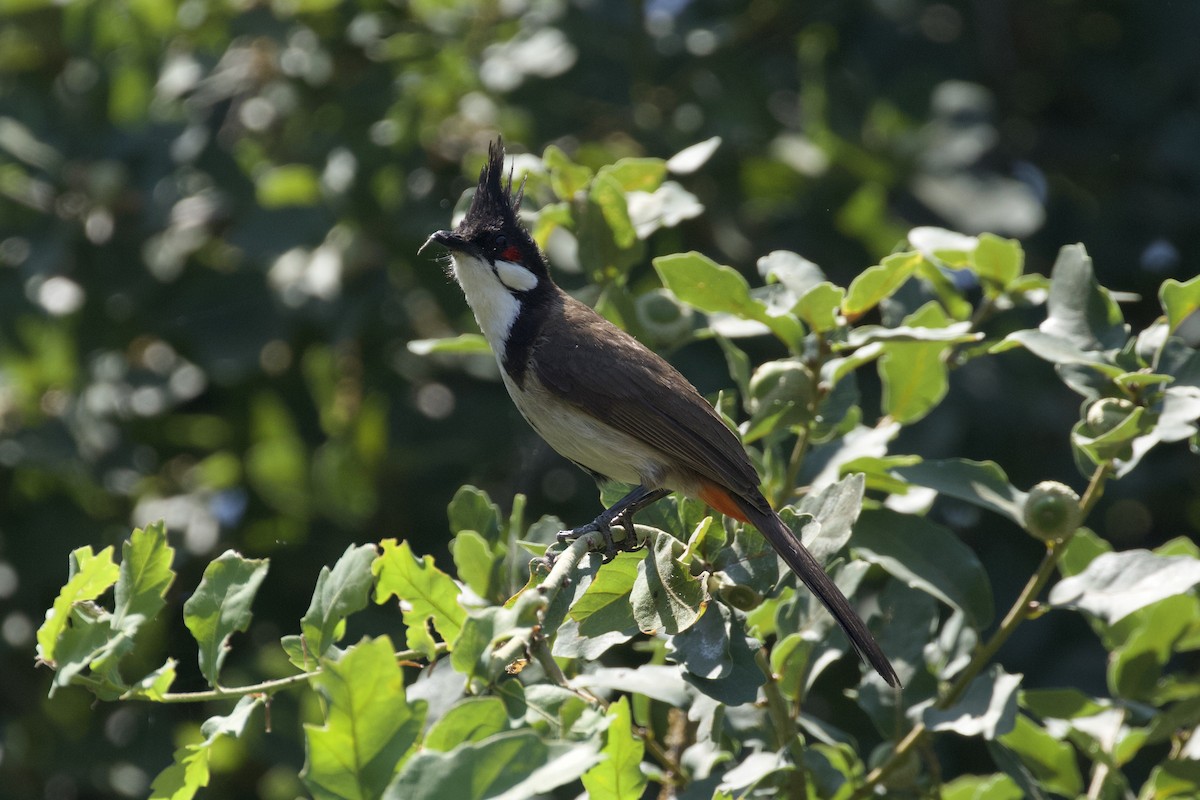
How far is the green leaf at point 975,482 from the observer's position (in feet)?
7.91

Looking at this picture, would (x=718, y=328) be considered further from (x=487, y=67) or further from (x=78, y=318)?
(x=78, y=318)

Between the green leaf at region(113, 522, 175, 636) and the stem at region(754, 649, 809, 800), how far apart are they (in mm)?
958

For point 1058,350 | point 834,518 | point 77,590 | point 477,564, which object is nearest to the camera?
point 77,590

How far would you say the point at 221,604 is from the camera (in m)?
1.97

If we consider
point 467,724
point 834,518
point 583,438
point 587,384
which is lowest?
point 583,438

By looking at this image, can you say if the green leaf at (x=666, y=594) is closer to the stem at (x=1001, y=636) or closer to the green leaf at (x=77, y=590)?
the stem at (x=1001, y=636)

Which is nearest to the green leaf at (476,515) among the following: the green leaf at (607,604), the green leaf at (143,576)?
the green leaf at (607,604)

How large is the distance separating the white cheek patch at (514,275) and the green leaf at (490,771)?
2089 mm

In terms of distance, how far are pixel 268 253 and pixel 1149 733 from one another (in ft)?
9.10

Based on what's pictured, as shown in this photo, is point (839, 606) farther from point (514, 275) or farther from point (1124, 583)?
point (514, 275)

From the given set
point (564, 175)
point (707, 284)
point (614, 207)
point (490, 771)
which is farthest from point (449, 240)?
point (490, 771)

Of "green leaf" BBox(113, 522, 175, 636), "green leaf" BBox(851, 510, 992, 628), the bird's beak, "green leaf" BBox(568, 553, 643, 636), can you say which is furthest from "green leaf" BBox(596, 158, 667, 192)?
"green leaf" BBox(113, 522, 175, 636)

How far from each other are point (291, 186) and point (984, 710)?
2876 mm

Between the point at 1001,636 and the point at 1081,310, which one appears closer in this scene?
the point at 1001,636
